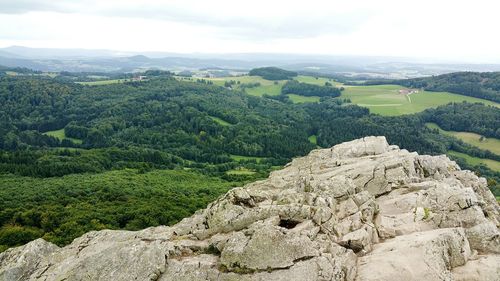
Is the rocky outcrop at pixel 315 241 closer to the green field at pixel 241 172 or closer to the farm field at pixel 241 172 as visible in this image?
the green field at pixel 241 172

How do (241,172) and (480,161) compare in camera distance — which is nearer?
(241,172)

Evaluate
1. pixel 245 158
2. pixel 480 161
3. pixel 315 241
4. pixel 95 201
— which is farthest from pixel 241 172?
pixel 315 241

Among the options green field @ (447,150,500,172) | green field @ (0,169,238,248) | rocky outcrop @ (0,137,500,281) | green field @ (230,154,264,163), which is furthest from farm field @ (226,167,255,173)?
rocky outcrop @ (0,137,500,281)

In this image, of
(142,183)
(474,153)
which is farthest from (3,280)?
(474,153)

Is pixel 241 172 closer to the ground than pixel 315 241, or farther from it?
closer to the ground

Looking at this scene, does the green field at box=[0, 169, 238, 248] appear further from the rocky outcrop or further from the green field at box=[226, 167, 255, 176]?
the rocky outcrop

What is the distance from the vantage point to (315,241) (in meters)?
25.6

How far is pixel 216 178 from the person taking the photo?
139 meters

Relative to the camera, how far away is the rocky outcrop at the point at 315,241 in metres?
23.7

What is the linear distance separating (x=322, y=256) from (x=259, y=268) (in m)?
4.13

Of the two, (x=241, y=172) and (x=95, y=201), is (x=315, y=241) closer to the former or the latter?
(x=95, y=201)

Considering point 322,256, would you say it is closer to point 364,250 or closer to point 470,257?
point 364,250

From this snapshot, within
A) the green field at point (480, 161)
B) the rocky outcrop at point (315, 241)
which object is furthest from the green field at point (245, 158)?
the rocky outcrop at point (315, 241)

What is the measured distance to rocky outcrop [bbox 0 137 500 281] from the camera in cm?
2367
